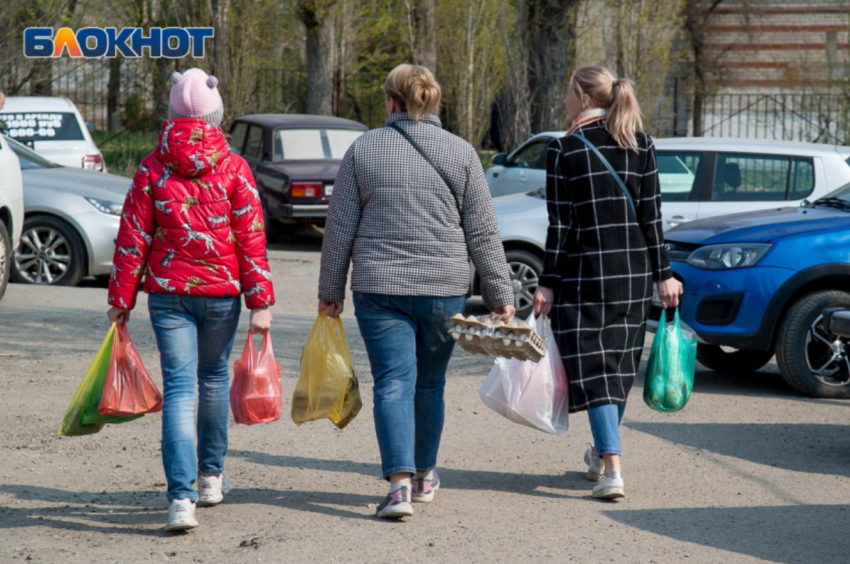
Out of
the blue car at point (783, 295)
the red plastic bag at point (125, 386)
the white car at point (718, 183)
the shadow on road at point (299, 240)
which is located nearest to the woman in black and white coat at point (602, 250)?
the red plastic bag at point (125, 386)

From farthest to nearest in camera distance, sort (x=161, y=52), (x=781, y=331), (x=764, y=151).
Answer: (x=161, y=52) < (x=764, y=151) < (x=781, y=331)

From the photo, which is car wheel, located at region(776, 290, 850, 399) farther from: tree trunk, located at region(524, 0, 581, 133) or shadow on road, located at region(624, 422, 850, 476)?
tree trunk, located at region(524, 0, 581, 133)

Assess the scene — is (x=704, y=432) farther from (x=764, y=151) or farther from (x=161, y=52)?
(x=161, y=52)

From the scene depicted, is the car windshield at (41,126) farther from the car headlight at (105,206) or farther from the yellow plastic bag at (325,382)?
the yellow plastic bag at (325,382)

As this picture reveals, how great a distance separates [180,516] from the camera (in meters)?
4.24

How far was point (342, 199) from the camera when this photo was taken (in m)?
4.51

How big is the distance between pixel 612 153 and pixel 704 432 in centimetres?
201

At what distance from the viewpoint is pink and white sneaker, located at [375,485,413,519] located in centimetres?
445

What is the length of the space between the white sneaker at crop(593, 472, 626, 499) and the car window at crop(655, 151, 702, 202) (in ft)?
17.9

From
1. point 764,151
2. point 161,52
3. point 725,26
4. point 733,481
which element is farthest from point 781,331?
point 725,26

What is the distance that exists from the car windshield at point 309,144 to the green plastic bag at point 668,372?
11.1 m

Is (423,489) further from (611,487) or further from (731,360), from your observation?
(731,360)

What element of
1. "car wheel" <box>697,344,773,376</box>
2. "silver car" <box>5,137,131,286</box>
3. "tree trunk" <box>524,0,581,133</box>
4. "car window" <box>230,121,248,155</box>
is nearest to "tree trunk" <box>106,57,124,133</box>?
"car window" <box>230,121,248,155</box>

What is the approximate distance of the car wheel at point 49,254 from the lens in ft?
35.2
